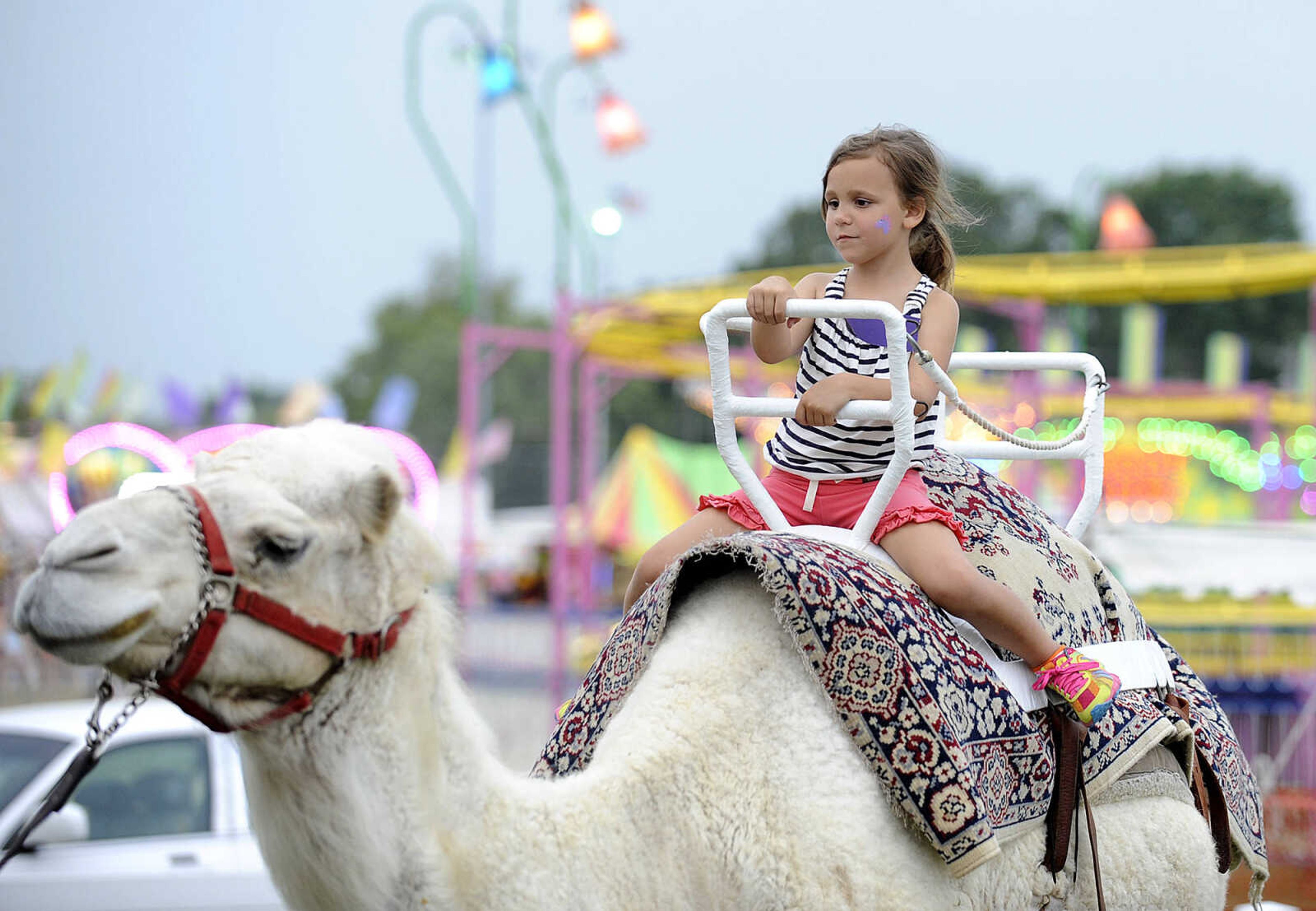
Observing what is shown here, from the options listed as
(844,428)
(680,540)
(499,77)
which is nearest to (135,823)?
(680,540)

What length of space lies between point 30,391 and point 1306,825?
36.1 m

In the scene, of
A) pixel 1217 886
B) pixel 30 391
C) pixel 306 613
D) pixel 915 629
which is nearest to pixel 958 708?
pixel 915 629

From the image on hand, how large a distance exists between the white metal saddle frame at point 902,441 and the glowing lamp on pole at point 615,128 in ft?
46.8

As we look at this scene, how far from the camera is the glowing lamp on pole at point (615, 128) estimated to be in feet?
57.1

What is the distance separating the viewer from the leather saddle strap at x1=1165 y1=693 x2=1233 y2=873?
10.8 ft

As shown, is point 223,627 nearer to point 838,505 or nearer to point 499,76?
point 838,505

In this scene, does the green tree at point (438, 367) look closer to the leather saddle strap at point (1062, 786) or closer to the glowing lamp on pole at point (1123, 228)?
the glowing lamp on pole at point (1123, 228)

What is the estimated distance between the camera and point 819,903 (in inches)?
96.3

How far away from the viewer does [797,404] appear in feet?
9.58

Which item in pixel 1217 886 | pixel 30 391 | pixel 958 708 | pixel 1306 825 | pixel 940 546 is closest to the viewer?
pixel 958 708

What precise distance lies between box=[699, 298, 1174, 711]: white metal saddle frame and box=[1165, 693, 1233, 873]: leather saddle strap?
0.59 ft

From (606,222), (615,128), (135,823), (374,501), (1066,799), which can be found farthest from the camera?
(615,128)

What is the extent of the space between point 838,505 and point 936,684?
527mm

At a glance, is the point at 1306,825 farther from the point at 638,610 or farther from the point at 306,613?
the point at 306,613
